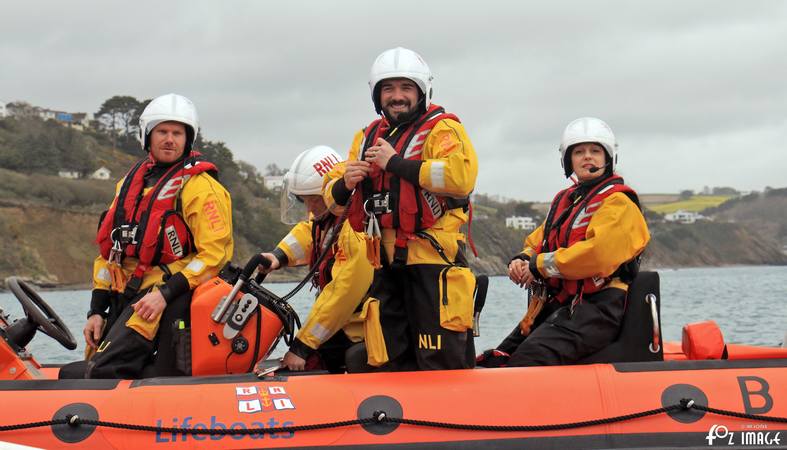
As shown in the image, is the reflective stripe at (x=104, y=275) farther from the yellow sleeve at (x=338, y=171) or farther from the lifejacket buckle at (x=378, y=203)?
the lifejacket buckle at (x=378, y=203)

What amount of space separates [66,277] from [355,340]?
124 feet

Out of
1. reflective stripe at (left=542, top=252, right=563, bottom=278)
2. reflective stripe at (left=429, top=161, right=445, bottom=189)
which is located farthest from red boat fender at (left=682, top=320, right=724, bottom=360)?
reflective stripe at (left=429, top=161, right=445, bottom=189)

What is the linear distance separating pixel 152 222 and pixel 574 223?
7.28 feet

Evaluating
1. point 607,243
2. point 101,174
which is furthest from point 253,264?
point 101,174

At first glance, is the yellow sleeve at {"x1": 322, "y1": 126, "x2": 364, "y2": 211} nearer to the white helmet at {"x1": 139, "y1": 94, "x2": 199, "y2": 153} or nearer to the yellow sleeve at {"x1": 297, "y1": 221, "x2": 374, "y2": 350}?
the yellow sleeve at {"x1": 297, "y1": 221, "x2": 374, "y2": 350}

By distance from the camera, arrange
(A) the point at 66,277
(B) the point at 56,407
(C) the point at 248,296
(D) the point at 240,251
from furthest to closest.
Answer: (A) the point at 66,277
(D) the point at 240,251
(C) the point at 248,296
(B) the point at 56,407

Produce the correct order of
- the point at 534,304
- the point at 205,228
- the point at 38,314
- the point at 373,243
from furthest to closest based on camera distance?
the point at 534,304 < the point at 205,228 < the point at 38,314 < the point at 373,243

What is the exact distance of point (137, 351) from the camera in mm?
5062

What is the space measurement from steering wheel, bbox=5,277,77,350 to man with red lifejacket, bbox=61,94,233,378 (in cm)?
16

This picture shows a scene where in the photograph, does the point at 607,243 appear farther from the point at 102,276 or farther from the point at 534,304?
the point at 102,276

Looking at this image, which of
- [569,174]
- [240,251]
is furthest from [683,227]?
[569,174]

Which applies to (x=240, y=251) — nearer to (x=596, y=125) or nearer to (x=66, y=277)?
(x=66, y=277)

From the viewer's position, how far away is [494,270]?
135 feet

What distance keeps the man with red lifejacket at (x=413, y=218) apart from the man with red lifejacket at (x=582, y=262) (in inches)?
19.2
